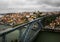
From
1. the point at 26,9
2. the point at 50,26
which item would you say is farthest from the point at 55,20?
the point at 26,9

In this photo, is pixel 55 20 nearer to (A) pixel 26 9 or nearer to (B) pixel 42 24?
(B) pixel 42 24

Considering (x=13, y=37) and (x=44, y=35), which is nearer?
(x=13, y=37)

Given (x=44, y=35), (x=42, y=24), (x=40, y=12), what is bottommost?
(x=44, y=35)

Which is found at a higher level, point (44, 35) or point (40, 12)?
point (40, 12)

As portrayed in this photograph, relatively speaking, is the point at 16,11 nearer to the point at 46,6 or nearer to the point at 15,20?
the point at 15,20

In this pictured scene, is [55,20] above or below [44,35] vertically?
above

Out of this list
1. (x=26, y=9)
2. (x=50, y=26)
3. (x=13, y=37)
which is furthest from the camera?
(x=26, y=9)

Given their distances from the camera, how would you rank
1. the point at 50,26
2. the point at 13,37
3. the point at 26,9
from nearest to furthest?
the point at 13,37
the point at 50,26
the point at 26,9

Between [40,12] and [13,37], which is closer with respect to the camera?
[13,37]

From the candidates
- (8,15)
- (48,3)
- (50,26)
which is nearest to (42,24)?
(50,26)
